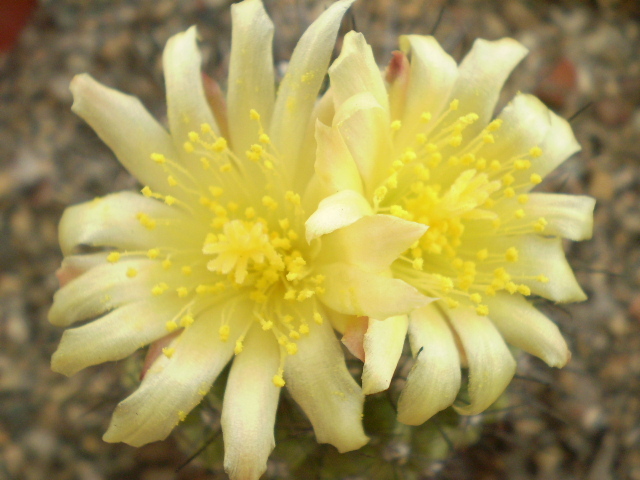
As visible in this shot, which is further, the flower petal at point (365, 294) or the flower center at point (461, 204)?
the flower center at point (461, 204)

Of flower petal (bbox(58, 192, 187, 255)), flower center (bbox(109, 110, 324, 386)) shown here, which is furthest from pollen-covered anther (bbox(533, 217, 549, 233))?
flower petal (bbox(58, 192, 187, 255))

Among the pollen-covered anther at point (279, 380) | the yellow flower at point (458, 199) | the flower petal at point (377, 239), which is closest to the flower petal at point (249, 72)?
the yellow flower at point (458, 199)

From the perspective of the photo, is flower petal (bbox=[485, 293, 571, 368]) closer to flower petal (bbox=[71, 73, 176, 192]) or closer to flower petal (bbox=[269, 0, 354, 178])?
flower petal (bbox=[269, 0, 354, 178])

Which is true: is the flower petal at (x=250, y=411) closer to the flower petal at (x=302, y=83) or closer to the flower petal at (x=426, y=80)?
the flower petal at (x=302, y=83)

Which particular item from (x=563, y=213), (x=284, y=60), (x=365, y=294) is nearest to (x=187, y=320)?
(x=365, y=294)

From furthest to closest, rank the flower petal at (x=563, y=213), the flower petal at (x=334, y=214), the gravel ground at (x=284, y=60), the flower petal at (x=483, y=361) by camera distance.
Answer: the gravel ground at (x=284, y=60), the flower petal at (x=563, y=213), the flower petal at (x=483, y=361), the flower petal at (x=334, y=214)
